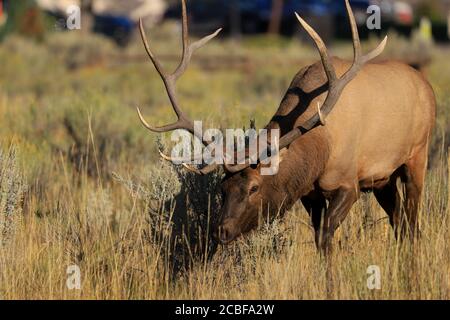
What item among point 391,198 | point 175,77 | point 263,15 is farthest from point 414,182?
point 263,15

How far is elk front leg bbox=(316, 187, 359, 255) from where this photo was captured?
7.47 meters

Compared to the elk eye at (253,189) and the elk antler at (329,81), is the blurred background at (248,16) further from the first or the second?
the elk eye at (253,189)

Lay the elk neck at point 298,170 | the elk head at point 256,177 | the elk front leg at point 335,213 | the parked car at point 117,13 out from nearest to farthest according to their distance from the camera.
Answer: the elk head at point 256,177, the elk neck at point 298,170, the elk front leg at point 335,213, the parked car at point 117,13

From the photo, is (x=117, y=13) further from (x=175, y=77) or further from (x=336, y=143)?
(x=336, y=143)

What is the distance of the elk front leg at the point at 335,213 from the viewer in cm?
747

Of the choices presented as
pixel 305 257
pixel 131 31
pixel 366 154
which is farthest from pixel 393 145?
pixel 131 31

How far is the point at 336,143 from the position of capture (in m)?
7.61

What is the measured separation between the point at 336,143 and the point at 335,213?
51cm

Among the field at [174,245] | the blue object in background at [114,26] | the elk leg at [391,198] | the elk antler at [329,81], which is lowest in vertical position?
the field at [174,245]

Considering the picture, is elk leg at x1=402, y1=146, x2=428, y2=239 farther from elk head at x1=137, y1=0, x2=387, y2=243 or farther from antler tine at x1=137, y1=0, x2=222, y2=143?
antler tine at x1=137, y1=0, x2=222, y2=143

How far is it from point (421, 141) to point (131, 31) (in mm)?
33453

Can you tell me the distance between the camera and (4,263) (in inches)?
278

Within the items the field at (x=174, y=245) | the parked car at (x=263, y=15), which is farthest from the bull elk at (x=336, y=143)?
the parked car at (x=263, y=15)

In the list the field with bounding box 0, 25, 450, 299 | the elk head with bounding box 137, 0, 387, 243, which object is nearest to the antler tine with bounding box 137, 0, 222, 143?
the elk head with bounding box 137, 0, 387, 243
